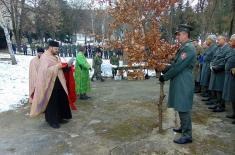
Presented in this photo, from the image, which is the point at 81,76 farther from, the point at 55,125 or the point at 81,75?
the point at 55,125

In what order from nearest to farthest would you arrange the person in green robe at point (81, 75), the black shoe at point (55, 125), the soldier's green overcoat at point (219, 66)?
the black shoe at point (55, 125) → the soldier's green overcoat at point (219, 66) → the person in green robe at point (81, 75)

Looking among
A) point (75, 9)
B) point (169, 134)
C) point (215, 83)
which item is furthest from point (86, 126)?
point (75, 9)

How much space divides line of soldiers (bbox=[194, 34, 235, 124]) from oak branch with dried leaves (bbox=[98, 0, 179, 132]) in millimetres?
1856

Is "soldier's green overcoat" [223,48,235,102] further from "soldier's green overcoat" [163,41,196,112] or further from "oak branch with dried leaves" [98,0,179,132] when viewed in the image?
"soldier's green overcoat" [163,41,196,112]

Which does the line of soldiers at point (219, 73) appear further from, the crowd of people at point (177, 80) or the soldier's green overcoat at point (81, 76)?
the soldier's green overcoat at point (81, 76)

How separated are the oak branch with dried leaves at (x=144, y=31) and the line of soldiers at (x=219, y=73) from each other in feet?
6.09

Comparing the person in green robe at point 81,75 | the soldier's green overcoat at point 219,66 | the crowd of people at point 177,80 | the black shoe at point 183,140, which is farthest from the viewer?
the person in green robe at point 81,75

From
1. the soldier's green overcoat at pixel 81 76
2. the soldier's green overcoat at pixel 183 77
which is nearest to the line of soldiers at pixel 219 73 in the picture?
the soldier's green overcoat at pixel 183 77

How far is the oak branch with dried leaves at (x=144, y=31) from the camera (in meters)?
5.36

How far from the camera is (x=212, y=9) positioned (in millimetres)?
19000

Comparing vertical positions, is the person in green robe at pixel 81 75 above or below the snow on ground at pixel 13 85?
above

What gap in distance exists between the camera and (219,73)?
728cm

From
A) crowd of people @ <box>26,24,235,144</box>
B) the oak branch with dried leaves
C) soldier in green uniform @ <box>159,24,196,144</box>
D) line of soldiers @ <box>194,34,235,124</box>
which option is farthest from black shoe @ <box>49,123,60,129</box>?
line of soldiers @ <box>194,34,235,124</box>

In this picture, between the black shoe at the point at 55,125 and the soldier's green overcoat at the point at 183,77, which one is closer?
the soldier's green overcoat at the point at 183,77
